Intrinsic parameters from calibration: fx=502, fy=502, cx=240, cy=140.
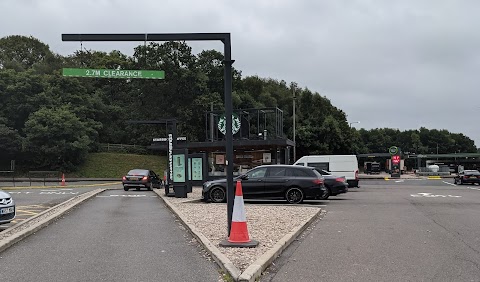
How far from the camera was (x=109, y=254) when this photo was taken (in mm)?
8305

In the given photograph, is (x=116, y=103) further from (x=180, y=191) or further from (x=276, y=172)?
(x=276, y=172)

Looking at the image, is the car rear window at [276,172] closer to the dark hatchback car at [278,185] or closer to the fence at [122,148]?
the dark hatchback car at [278,185]

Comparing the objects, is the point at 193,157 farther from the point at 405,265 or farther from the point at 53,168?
the point at 53,168

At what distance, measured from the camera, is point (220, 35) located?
9.60 m

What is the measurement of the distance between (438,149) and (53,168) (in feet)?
401

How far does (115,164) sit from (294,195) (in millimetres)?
44064

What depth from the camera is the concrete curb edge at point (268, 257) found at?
6.33 meters

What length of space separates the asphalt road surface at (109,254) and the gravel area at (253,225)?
390mm

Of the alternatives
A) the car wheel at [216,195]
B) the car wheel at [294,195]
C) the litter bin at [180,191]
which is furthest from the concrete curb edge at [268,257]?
Answer: the litter bin at [180,191]

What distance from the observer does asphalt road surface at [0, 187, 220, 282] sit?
684 centimetres

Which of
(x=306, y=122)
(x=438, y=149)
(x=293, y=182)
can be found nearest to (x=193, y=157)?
(x=293, y=182)

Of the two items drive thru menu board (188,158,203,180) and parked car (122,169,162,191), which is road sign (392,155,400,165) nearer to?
parked car (122,169,162,191)

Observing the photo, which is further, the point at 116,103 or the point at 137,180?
the point at 116,103

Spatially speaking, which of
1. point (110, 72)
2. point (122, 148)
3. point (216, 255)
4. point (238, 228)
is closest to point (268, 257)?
point (216, 255)
